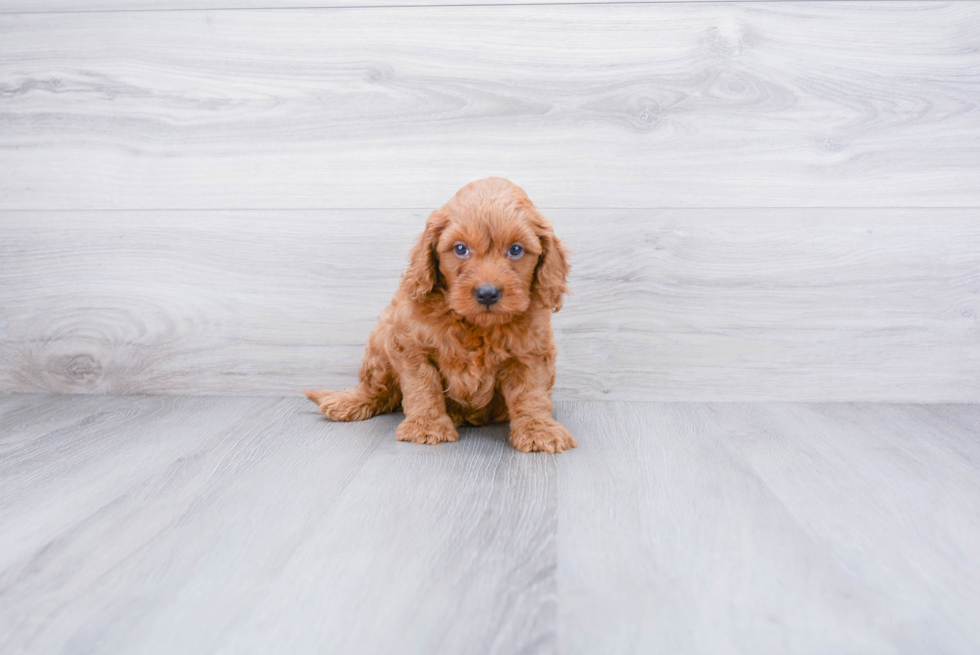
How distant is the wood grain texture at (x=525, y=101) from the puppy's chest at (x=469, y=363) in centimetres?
60

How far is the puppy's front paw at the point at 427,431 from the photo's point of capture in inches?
70.1

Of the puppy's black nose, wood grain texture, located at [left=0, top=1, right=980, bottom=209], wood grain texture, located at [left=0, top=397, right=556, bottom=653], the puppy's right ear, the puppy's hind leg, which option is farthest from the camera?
wood grain texture, located at [left=0, top=1, right=980, bottom=209]

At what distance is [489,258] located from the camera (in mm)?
1687

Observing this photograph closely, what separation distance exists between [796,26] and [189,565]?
215 centimetres

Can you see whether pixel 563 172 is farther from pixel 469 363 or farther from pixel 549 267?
pixel 469 363

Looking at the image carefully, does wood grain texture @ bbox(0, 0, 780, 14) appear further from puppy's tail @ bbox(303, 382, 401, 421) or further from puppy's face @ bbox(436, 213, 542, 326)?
puppy's tail @ bbox(303, 382, 401, 421)

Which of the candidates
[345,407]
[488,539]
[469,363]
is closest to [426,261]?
[469,363]

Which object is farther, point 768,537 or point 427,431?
point 427,431

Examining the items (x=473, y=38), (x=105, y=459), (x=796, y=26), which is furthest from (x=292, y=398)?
(x=796, y=26)

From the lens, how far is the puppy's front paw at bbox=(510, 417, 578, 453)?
1711 mm

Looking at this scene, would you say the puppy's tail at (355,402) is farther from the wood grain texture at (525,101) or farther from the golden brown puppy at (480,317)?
the wood grain texture at (525,101)

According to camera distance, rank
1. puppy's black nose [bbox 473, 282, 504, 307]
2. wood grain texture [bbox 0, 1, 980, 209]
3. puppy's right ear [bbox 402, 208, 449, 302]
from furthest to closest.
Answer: wood grain texture [bbox 0, 1, 980, 209]
puppy's right ear [bbox 402, 208, 449, 302]
puppy's black nose [bbox 473, 282, 504, 307]

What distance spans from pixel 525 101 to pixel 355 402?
3.45 ft

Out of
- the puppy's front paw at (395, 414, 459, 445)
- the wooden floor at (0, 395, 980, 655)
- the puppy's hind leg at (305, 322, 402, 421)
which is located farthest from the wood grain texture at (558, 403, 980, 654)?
the puppy's hind leg at (305, 322, 402, 421)
